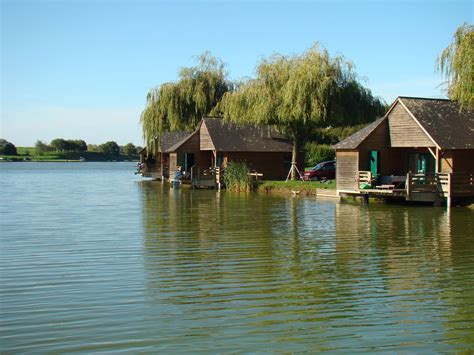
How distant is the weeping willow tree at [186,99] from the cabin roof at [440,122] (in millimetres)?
21395

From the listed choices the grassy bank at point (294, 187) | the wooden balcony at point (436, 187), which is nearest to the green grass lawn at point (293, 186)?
the grassy bank at point (294, 187)

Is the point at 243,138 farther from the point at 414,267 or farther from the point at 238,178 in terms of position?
the point at 414,267

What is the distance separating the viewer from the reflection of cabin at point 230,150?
147 ft

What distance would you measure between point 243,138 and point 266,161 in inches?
86.1

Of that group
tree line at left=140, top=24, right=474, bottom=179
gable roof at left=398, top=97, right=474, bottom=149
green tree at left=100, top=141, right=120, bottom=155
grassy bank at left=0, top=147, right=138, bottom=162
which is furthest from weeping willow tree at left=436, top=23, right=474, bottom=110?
green tree at left=100, top=141, right=120, bottom=155

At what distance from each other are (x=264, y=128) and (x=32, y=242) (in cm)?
3022

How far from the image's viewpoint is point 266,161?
150 ft

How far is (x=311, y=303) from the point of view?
1089 centimetres

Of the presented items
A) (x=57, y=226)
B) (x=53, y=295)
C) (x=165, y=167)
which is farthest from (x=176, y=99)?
(x=53, y=295)

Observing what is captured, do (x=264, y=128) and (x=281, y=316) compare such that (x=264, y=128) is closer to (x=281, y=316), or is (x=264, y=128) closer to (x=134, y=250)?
(x=134, y=250)

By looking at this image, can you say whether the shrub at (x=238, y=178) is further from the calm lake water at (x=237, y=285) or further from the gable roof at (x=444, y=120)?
the calm lake water at (x=237, y=285)

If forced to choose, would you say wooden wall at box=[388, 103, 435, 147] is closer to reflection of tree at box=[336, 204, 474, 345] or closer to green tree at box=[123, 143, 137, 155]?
reflection of tree at box=[336, 204, 474, 345]

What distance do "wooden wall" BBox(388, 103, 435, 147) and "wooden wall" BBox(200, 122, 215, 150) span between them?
15.3 m

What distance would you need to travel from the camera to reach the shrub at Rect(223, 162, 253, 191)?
135 ft
